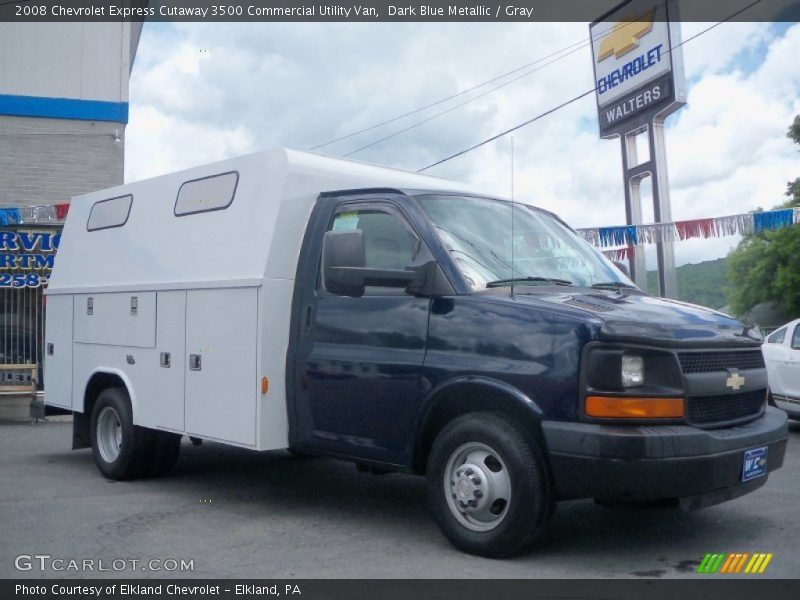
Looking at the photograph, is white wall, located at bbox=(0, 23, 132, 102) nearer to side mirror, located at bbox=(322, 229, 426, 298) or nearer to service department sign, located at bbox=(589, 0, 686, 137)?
service department sign, located at bbox=(589, 0, 686, 137)

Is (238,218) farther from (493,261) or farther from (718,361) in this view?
(718,361)

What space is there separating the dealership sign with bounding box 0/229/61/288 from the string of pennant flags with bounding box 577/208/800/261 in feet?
31.9

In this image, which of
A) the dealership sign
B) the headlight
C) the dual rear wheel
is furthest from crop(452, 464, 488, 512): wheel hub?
the dealership sign

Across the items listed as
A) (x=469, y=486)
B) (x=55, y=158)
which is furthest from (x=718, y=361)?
(x=55, y=158)

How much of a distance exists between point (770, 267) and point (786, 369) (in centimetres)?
3541

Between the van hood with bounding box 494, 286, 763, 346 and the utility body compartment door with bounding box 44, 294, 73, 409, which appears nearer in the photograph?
the van hood with bounding box 494, 286, 763, 346

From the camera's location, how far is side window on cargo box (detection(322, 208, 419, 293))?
5875mm

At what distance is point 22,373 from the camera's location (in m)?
13.9

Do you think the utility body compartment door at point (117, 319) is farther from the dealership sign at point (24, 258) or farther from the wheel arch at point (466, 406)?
the dealership sign at point (24, 258)

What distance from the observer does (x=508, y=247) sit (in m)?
6.00

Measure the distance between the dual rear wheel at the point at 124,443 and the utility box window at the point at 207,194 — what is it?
1789 millimetres

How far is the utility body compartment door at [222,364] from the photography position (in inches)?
248
